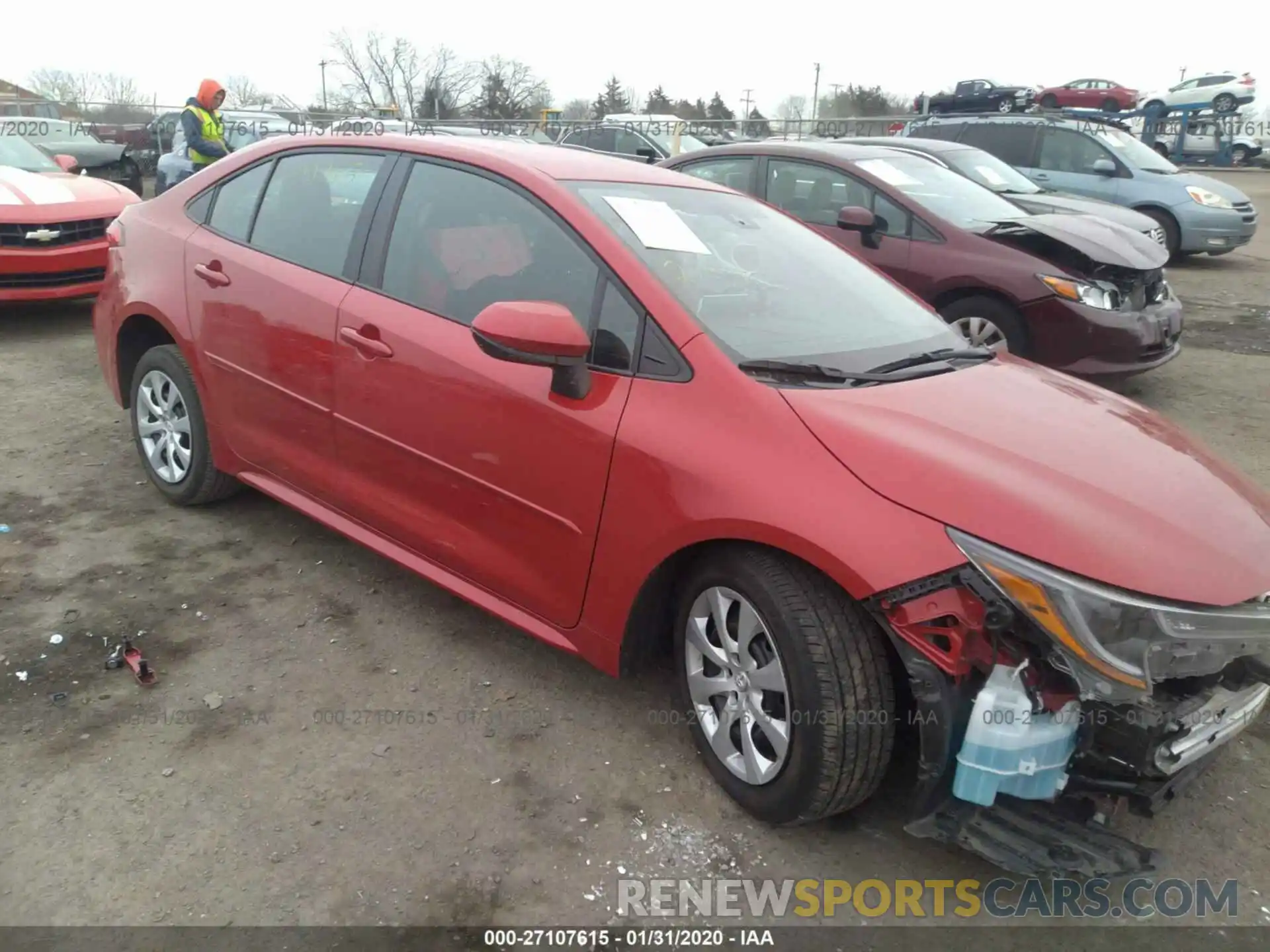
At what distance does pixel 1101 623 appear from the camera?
210 cm

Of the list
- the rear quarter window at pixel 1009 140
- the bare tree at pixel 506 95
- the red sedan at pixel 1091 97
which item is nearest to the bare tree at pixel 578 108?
the bare tree at pixel 506 95

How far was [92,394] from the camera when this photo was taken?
5984 mm

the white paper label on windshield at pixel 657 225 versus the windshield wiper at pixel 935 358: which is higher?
the white paper label on windshield at pixel 657 225

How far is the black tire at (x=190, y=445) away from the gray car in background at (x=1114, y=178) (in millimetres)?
10194

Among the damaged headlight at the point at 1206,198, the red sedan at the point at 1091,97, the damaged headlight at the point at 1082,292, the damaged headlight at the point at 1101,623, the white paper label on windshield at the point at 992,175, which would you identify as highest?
the red sedan at the point at 1091,97

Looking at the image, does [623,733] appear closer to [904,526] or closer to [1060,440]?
[904,526]

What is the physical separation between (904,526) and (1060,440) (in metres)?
0.63

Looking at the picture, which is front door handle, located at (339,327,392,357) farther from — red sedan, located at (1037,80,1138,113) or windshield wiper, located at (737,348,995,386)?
red sedan, located at (1037,80,1138,113)

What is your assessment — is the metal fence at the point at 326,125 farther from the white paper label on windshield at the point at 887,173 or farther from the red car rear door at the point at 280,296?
the red car rear door at the point at 280,296

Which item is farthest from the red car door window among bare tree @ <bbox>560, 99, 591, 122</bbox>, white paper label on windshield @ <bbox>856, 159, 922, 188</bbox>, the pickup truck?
bare tree @ <bbox>560, 99, 591, 122</bbox>

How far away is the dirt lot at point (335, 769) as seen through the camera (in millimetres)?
2381

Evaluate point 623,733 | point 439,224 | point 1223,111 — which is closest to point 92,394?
point 439,224

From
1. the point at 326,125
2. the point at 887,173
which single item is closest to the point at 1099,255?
the point at 887,173

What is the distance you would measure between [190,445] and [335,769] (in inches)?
76.9
